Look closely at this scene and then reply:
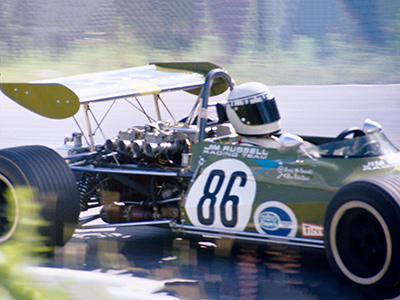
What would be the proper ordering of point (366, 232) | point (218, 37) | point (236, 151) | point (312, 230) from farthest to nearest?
point (218, 37) → point (236, 151) → point (312, 230) → point (366, 232)

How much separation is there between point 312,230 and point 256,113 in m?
1.20

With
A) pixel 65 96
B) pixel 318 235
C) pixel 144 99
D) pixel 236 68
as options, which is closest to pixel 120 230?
pixel 65 96

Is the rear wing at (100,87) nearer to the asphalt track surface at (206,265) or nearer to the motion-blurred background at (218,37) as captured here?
the asphalt track surface at (206,265)

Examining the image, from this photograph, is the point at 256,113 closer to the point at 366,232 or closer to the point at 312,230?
the point at 312,230

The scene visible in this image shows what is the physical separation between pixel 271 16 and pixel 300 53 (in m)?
2.57

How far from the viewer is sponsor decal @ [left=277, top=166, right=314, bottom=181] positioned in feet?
14.7

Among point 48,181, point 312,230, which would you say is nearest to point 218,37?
point 48,181

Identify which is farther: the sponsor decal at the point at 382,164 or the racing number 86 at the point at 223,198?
the racing number 86 at the point at 223,198

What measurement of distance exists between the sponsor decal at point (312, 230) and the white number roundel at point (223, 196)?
0.41 meters

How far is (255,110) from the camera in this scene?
5.18m

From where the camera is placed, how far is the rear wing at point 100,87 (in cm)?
515

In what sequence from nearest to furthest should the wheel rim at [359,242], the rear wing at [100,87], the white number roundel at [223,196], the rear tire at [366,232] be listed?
the rear tire at [366,232] → the wheel rim at [359,242] → the white number roundel at [223,196] → the rear wing at [100,87]

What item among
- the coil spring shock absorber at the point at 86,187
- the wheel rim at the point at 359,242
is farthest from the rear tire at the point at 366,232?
the coil spring shock absorber at the point at 86,187

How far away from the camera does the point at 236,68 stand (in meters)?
18.4
